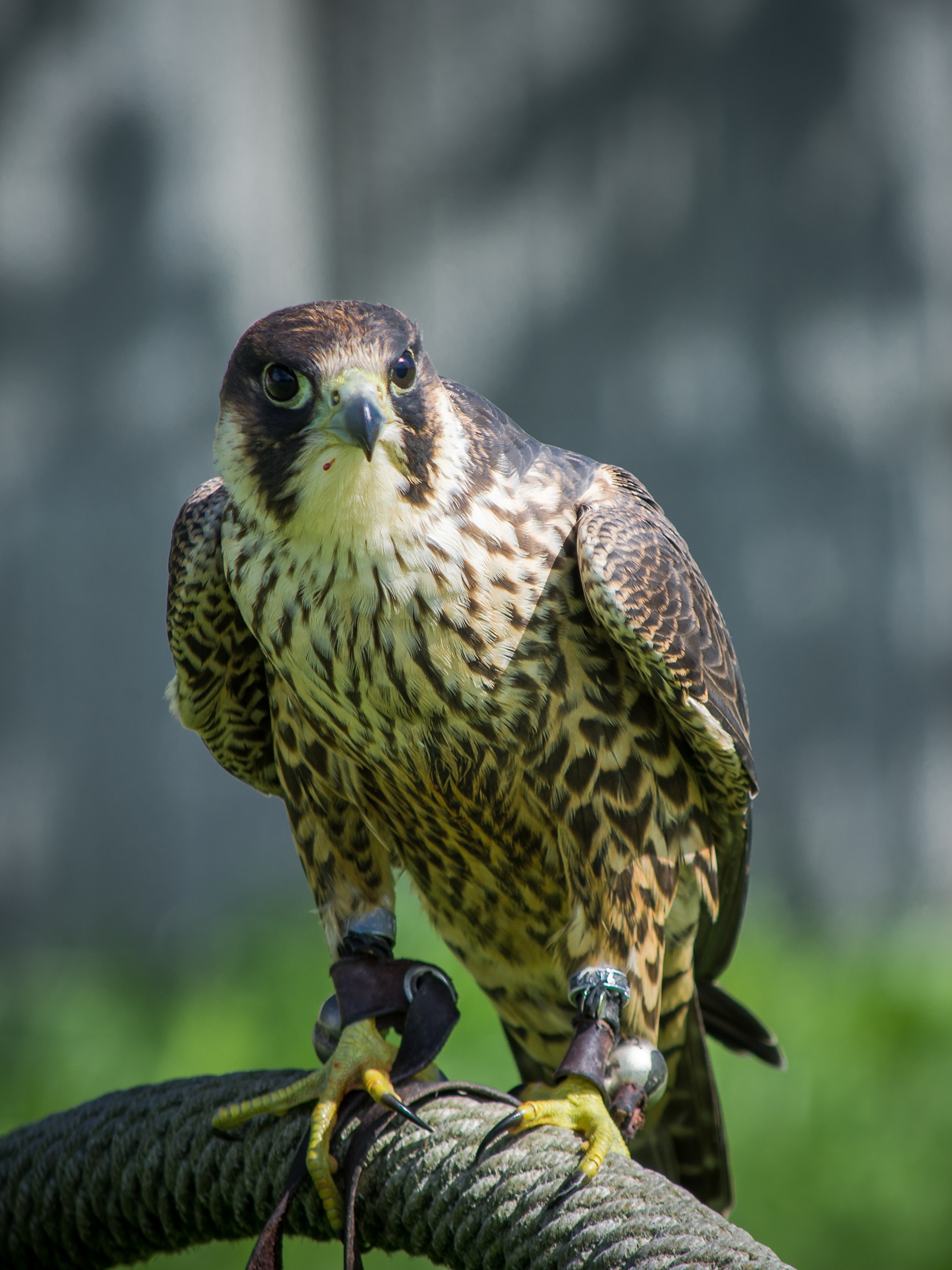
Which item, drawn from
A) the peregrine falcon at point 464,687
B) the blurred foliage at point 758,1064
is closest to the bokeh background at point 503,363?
the blurred foliage at point 758,1064

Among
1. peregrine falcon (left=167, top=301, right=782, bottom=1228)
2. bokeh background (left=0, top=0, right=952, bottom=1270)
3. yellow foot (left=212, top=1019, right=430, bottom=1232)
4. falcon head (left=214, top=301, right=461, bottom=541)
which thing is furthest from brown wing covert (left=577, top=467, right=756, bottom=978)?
bokeh background (left=0, top=0, right=952, bottom=1270)

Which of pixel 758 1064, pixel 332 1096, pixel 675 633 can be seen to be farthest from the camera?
pixel 758 1064

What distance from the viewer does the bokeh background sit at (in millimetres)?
4113

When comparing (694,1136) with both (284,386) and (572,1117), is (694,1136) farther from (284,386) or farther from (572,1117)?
(284,386)

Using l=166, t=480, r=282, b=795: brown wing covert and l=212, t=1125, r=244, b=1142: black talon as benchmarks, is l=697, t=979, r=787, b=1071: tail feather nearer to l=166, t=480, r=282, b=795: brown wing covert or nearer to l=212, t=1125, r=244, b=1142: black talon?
l=166, t=480, r=282, b=795: brown wing covert

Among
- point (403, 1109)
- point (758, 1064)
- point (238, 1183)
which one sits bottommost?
point (758, 1064)

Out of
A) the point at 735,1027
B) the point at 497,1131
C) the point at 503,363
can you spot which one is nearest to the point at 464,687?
the point at 497,1131

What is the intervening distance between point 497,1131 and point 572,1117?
32 centimetres

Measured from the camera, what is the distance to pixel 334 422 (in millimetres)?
1734

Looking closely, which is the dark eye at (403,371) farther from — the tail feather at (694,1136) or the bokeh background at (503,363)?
the bokeh background at (503,363)

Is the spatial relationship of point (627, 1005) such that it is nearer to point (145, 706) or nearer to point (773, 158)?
point (145, 706)

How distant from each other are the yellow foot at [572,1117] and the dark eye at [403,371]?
952 millimetres

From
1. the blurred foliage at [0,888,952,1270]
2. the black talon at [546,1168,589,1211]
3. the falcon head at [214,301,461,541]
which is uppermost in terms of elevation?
the falcon head at [214,301,461,541]

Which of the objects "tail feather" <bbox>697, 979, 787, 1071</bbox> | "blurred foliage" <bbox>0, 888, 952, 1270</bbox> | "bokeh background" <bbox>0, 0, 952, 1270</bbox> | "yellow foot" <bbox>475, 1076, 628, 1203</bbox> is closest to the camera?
"yellow foot" <bbox>475, 1076, 628, 1203</bbox>
